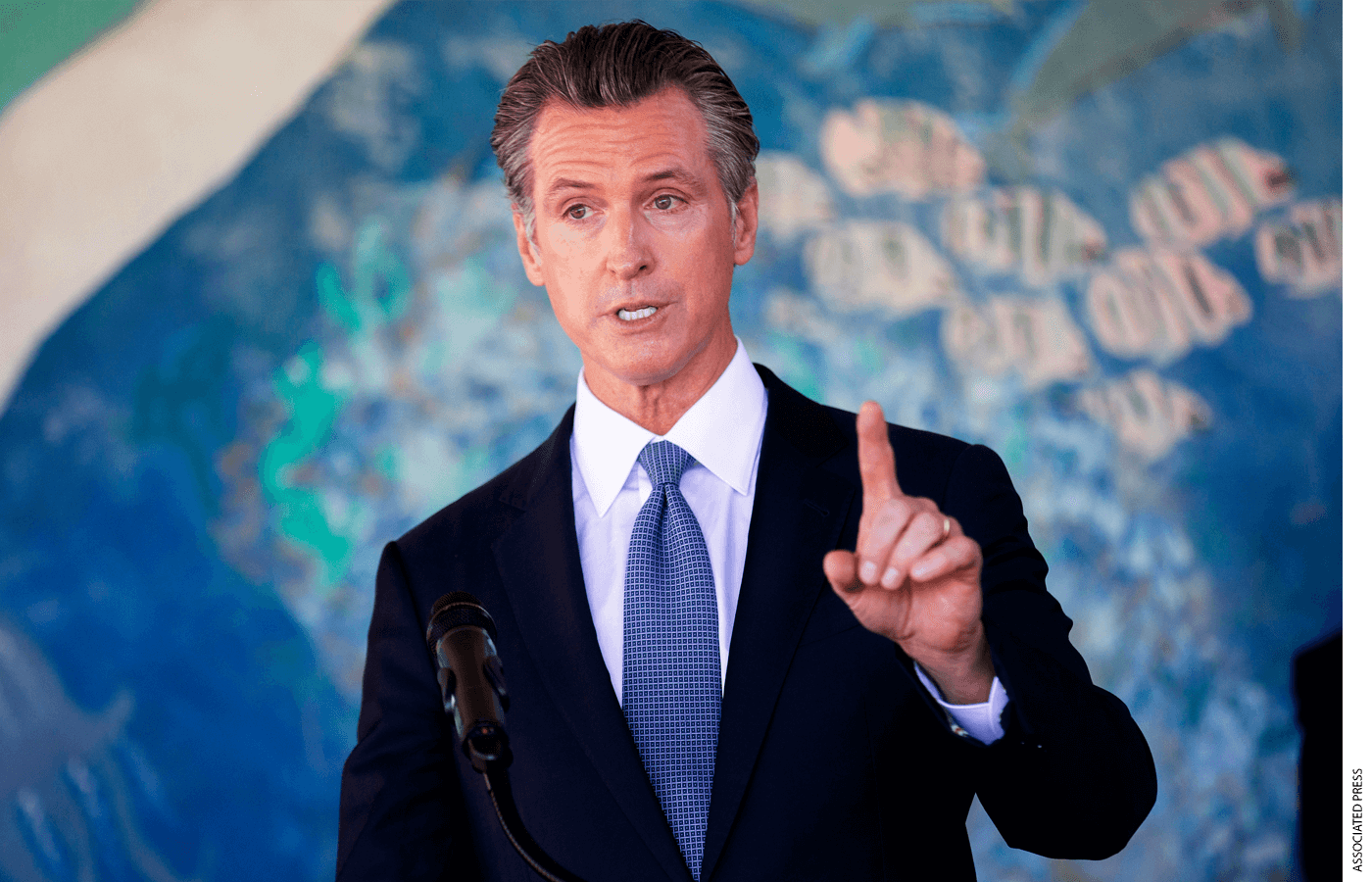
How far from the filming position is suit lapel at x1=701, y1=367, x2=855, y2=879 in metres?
1.37

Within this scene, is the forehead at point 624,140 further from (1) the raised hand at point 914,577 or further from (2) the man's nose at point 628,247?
(1) the raised hand at point 914,577

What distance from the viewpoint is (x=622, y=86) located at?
1.67m

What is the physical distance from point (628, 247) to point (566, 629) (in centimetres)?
55

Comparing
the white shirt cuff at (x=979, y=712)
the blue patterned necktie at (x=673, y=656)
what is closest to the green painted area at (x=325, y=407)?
the blue patterned necktie at (x=673, y=656)

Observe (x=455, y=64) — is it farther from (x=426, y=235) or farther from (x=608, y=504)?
(x=608, y=504)

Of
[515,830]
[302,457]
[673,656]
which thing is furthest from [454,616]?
[302,457]

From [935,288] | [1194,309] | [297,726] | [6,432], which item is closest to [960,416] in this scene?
[935,288]

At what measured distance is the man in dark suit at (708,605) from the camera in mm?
1265

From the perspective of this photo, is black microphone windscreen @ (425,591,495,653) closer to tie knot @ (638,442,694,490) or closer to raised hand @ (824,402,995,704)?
raised hand @ (824,402,995,704)

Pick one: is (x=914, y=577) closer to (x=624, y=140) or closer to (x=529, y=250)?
(x=624, y=140)

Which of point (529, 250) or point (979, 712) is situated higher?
point (529, 250)

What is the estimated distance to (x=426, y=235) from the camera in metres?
2.61

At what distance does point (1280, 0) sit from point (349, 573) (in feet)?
8.98

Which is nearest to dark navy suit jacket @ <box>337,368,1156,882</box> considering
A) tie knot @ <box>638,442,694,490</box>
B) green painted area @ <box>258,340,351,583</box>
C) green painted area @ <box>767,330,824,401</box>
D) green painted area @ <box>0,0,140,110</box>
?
tie knot @ <box>638,442,694,490</box>
